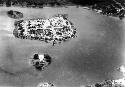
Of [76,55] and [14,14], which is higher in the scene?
[14,14]

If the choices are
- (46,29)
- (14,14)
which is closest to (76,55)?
(46,29)

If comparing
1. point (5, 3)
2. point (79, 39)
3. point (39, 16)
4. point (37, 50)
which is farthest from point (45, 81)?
point (5, 3)

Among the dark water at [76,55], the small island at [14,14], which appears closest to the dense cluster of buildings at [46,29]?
the dark water at [76,55]

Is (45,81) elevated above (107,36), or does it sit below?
below

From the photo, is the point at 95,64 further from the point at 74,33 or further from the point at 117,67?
the point at 74,33

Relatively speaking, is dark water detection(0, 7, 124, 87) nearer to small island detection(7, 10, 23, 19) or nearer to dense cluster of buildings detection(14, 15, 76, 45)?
dense cluster of buildings detection(14, 15, 76, 45)

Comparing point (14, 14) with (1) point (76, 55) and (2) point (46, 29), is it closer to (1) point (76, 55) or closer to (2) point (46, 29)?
(2) point (46, 29)
